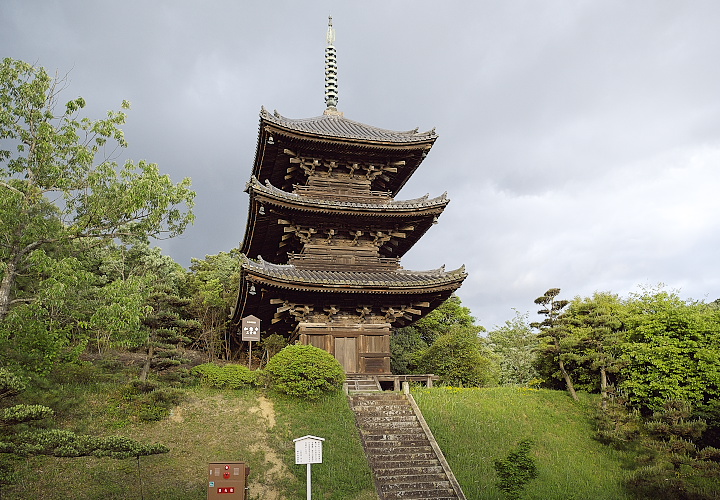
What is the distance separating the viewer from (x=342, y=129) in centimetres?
2434

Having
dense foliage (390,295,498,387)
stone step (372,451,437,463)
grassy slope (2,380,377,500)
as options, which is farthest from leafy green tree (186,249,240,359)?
stone step (372,451,437,463)

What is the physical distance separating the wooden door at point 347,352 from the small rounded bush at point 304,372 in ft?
7.11

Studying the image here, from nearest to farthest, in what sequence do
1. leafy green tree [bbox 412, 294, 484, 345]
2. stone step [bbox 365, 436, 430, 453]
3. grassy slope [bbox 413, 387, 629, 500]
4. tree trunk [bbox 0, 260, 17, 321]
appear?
tree trunk [bbox 0, 260, 17, 321] < grassy slope [bbox 413, 387, 629, 500] < stone step [bbox 365, 436, 430, 453] < leafy green tree [bbox 412, 294, 484, 345]

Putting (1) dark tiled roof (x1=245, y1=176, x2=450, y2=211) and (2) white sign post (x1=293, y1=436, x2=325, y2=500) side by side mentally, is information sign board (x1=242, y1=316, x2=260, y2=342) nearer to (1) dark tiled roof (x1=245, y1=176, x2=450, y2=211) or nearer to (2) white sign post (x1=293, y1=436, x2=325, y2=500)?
(1) dark tiled roof (x1=245, y1=176, x2=450, y2=211)

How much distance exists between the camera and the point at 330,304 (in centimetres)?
2009

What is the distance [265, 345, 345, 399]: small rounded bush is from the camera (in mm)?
16984

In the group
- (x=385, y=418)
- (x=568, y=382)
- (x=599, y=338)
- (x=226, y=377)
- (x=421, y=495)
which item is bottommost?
(x=421, y=495)

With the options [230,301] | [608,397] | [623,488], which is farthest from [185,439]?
[230,301]

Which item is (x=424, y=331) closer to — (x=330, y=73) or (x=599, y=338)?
(x=599, y=338)

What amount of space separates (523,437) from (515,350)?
29286mm

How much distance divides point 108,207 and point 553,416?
57.9ft

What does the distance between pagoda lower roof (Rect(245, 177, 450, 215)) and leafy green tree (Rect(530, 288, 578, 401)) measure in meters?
6.22

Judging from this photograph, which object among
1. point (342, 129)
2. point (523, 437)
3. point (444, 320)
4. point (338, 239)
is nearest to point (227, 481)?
point (523, 437)

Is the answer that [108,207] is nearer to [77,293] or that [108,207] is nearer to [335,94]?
[77,293]
